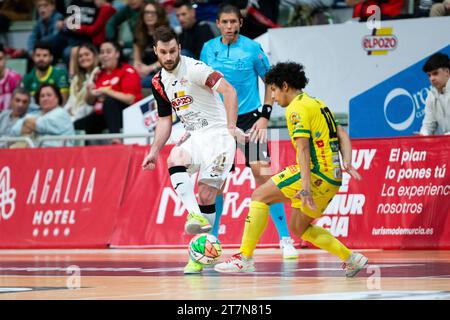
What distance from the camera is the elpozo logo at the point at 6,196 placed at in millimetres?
18359

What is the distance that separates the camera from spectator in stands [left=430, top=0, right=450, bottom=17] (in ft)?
54.8

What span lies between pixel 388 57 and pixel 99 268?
626cm

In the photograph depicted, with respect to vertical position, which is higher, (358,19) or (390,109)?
(358,19)

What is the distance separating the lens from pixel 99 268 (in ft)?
40.2

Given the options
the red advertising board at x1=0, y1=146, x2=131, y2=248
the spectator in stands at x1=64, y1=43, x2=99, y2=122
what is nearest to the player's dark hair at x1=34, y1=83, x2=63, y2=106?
the spectator in stands at x1=64, y1=43, x2=99, y2=122

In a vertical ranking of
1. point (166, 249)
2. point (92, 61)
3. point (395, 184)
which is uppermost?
point (92, 61)

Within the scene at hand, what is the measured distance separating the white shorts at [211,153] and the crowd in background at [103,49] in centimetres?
590

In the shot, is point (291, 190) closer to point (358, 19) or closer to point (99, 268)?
point (99, 268)

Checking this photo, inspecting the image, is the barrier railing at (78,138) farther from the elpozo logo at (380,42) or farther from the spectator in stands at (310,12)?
the elpozo logo at (380,42)

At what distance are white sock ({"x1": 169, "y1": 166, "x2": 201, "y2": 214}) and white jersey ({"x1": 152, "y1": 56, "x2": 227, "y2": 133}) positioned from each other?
0.62m

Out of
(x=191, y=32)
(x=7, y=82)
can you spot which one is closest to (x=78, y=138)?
(x=191, y=32)

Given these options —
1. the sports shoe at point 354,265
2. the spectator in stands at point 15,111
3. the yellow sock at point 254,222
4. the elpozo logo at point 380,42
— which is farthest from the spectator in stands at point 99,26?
the sports shoe at point 354,265
